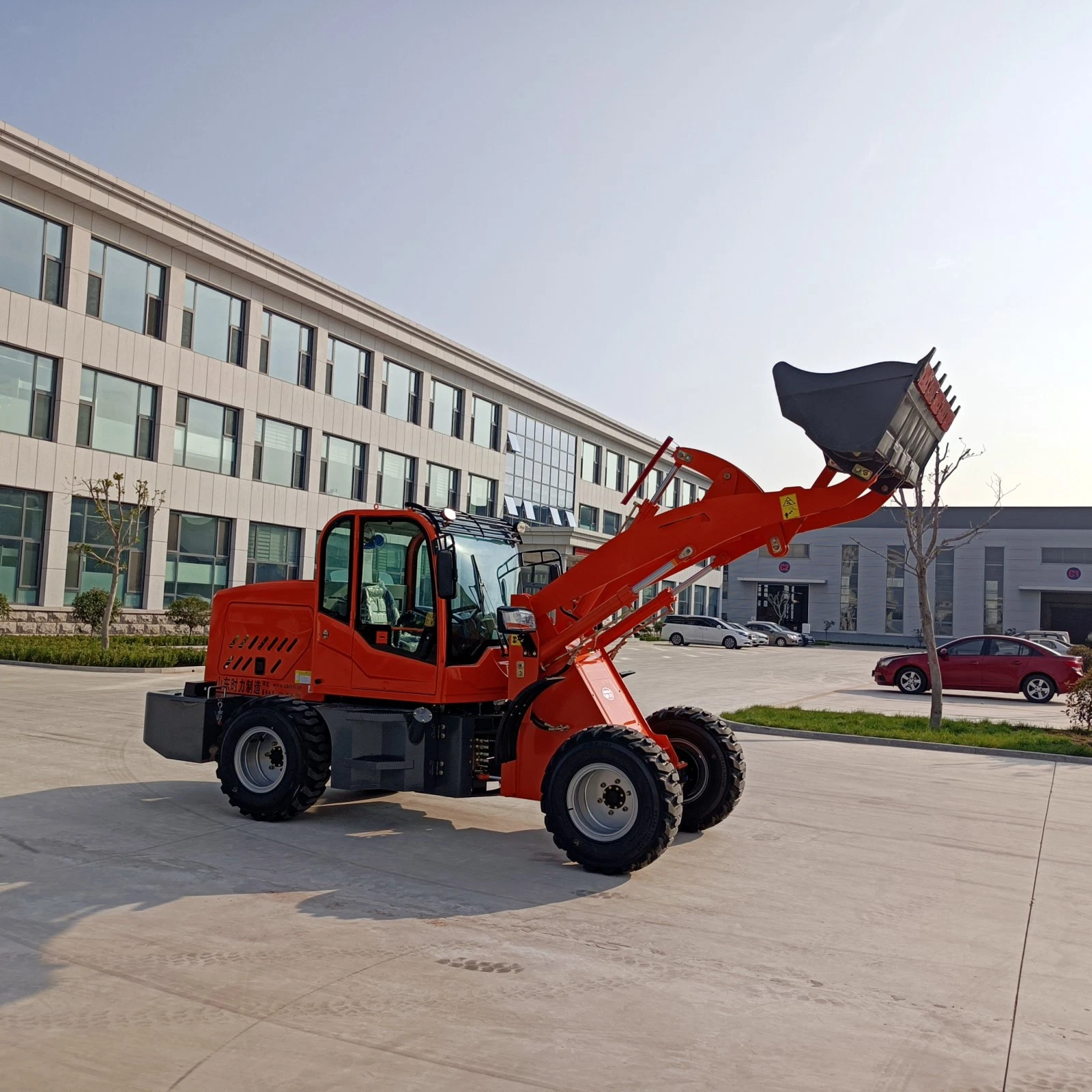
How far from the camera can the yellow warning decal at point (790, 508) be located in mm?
8148

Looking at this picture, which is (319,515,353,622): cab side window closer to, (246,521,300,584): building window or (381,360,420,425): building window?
(246,521,300,584): building window

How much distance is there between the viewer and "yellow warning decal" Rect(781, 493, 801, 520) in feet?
26.7

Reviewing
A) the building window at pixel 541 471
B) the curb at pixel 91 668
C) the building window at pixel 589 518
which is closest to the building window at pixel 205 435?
the curb at pixel 91 668

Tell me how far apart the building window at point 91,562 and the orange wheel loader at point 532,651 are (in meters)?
24.4

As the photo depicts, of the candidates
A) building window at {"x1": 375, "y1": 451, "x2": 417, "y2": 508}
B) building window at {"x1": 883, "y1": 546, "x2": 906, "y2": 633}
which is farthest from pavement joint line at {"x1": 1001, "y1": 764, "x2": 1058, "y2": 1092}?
building window at {"x1": 883, "y1": 546, "x2": 906, "y2": 633}

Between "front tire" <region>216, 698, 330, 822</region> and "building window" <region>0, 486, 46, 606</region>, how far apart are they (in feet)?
77.8

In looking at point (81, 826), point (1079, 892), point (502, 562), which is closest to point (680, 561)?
point (502, 562)

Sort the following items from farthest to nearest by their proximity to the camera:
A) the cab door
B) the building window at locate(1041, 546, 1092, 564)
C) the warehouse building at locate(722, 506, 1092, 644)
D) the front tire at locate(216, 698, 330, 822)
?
the warehouse building at locate(722, 506, 1092, 644) → the building window at locate(1041, 546, 1092, 564) → the front tire at locate(216, 698, 330, 822) → the cab door

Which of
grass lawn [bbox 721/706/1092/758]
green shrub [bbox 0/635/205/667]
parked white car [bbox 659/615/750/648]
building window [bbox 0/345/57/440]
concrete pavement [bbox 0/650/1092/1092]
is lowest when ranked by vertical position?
concrete pavement [bbox 0/650/1092/1092]

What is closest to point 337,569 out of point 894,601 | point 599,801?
point 599,801

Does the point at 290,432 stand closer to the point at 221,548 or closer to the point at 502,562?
the point at 221,548

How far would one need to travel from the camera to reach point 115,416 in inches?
1299

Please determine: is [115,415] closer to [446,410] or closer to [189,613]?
[189,613]

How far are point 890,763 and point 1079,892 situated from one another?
6.83 metres
